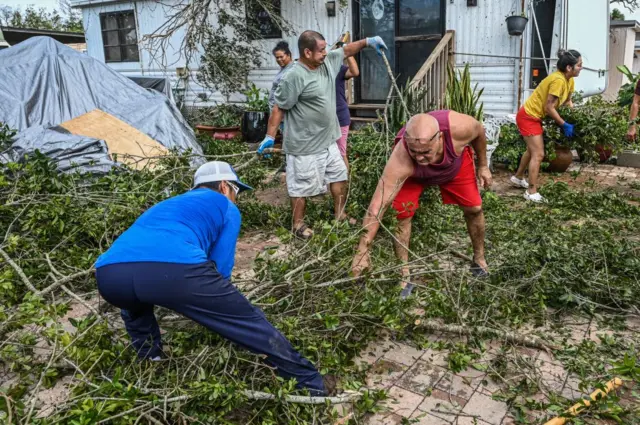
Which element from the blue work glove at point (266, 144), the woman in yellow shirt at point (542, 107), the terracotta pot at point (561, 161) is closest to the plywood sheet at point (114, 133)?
the blue work glove at point (266, 144)

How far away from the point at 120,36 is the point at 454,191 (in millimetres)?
12230

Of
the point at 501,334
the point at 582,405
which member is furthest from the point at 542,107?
the point at 582,405

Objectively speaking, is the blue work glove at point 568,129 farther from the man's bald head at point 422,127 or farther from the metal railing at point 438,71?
the man's bald head at point 422,127

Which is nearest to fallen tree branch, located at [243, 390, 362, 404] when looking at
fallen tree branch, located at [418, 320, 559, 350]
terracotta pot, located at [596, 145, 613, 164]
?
fallen tree branch, located at [418, 320, 559, 350]

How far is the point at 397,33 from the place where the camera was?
392 inches

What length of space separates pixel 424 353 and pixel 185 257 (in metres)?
1.78

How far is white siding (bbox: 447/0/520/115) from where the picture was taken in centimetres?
885

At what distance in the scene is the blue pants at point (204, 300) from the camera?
8.35ft

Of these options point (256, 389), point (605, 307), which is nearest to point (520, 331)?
point (605, 307)

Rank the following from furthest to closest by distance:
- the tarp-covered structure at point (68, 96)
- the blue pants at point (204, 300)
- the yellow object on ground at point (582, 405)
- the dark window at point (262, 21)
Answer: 1. the dark window at point (262, 21)
2. the tarp-covered structure at point (68, 96)
3. the yellow object on ground at point (582, 405)
4. the blue pants at point (204, 300)

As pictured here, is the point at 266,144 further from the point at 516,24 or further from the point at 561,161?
the point at 516,24

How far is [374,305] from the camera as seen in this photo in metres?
3.41

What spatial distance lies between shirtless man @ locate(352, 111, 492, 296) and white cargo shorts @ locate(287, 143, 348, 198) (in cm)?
127

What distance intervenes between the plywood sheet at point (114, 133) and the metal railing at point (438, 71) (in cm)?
394
